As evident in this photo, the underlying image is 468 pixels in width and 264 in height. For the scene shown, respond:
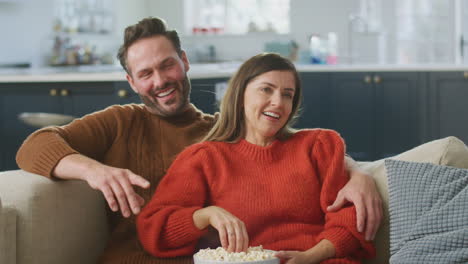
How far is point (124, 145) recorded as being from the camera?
1976 mm

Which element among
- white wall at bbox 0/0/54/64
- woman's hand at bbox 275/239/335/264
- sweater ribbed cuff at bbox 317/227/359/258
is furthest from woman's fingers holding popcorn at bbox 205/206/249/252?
white wall at bbox 0/0/54/64

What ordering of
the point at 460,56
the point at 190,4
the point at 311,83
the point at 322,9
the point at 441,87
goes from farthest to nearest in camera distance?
the point at 190,4
the point at 322,9
the point at 460,56
the point at 311,83
the point at 441,87

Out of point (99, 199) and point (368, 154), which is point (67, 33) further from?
point (99, 199)

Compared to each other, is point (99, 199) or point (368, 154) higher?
point (99, 199)

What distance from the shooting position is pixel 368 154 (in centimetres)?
550

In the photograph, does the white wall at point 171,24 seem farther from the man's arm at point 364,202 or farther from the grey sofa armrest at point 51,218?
the man's arm at point 364,202

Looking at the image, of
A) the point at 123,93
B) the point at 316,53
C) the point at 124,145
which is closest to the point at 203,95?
the point at 123,93

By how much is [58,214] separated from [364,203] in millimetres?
737

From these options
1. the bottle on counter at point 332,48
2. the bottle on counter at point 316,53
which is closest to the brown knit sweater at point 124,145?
the bottle on counter at point 316,53

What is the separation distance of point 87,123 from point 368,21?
5300 mm

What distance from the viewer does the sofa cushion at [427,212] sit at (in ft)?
4.87

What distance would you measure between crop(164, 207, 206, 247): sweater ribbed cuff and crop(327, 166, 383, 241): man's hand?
Result: 32cm

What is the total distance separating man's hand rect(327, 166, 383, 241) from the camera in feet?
5.35

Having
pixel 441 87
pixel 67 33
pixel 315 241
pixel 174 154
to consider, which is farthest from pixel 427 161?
pixel 67 33
